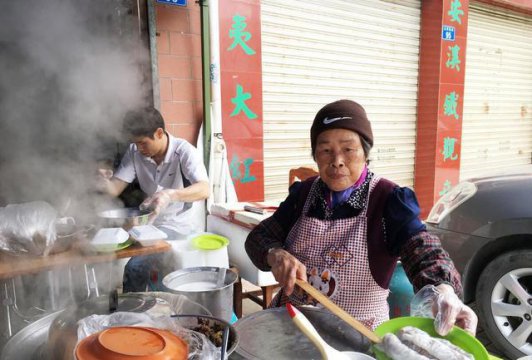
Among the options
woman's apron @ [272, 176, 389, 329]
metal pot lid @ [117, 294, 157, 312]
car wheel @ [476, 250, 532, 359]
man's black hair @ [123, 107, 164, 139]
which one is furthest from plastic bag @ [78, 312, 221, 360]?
car wheel @ [476, 250, 532, 359]

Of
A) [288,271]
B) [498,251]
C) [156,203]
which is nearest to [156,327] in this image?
[288,271]

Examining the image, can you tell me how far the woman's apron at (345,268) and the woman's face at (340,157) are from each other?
0.41 feet

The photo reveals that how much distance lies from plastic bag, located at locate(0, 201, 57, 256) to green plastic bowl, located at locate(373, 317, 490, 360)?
6.47 ft

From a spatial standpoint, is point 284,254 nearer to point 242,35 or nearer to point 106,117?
point 106,117

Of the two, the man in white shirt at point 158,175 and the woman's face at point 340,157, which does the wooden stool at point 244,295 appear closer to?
the man in white shirt at point 158,175

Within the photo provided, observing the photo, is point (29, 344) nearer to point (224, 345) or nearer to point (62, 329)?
point (62, 329)

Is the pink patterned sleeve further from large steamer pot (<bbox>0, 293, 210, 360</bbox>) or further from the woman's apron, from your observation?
large steamer pot (<bbox>0, 293, 210, 360</bbox>)

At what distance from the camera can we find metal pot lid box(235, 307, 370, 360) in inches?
47.2

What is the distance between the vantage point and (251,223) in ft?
11.2

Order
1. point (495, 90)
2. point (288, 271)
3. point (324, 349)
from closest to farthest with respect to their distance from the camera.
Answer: point (324, 349) < point (288, 271) < point (495, 90)

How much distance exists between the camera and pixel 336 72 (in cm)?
592

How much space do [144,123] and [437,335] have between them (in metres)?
2.62

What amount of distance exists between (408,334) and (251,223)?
90.8 inches

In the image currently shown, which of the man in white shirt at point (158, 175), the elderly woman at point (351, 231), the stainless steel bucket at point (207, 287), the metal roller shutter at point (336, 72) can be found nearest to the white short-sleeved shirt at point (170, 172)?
the man in white shirt at point (158, 175)
